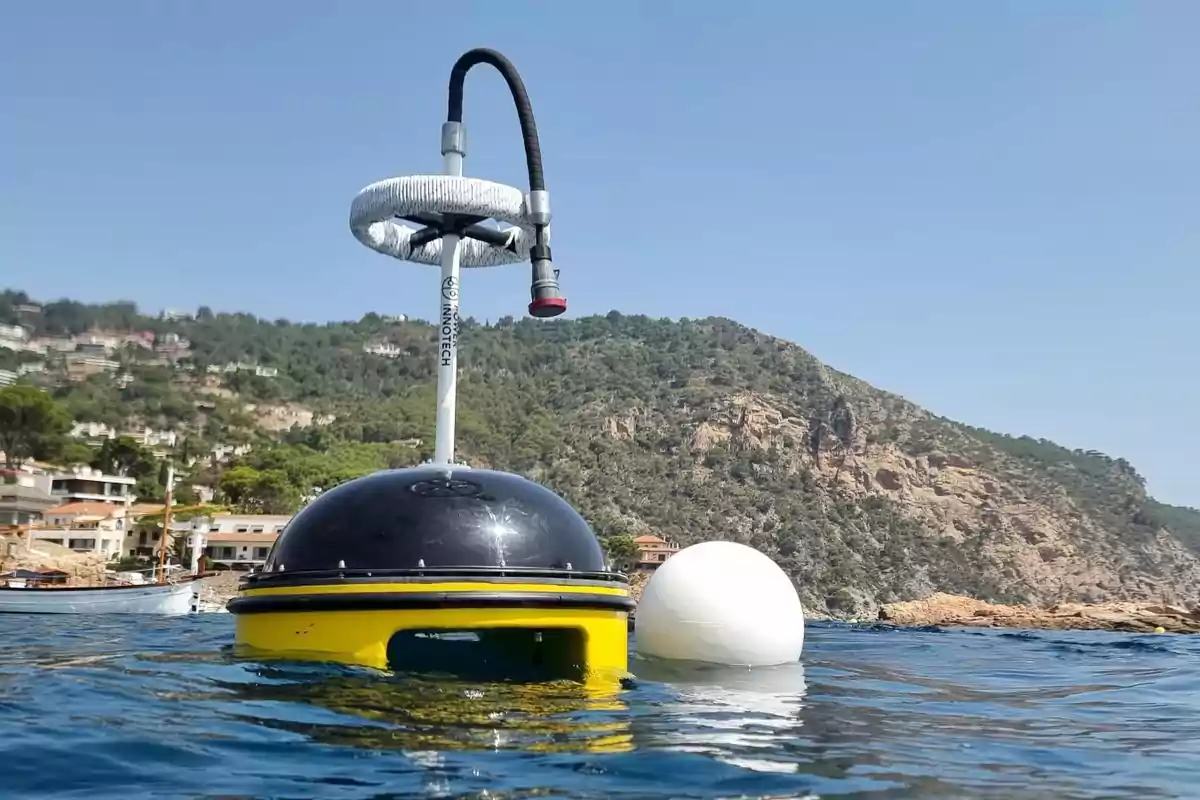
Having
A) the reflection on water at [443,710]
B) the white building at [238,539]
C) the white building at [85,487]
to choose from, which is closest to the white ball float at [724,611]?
the reflection on water at [443,710]

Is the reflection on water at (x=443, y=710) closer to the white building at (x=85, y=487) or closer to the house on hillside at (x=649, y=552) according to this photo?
the house on hillside at (x=649, y=552)

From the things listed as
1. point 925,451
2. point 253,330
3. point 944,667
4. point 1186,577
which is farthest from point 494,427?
point 944,667

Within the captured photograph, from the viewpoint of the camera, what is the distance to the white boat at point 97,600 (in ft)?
151

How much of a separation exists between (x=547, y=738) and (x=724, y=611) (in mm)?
4266

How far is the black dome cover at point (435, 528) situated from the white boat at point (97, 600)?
40.4 m

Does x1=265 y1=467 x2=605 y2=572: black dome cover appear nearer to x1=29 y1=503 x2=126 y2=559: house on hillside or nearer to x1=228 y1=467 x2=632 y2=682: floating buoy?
x1=228 y1=467 x2=632 y2=682: floating buoy

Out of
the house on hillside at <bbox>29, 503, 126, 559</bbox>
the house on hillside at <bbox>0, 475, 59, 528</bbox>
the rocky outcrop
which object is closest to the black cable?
the house on hillside at <bbox>29, 503, 126, 559</bbox>

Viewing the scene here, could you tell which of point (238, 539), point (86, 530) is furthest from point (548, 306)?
point (86, 530)

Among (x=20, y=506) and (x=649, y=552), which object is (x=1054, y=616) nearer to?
(x=649, y=552)

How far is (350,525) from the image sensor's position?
8930 millimetres

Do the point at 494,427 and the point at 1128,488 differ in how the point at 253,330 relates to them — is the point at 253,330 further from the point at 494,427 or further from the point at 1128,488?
the point at 1128,488

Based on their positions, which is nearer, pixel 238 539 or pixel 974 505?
pixel 238 539

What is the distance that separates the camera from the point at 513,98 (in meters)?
11.0

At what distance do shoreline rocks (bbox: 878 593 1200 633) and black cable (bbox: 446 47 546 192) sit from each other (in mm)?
36989
